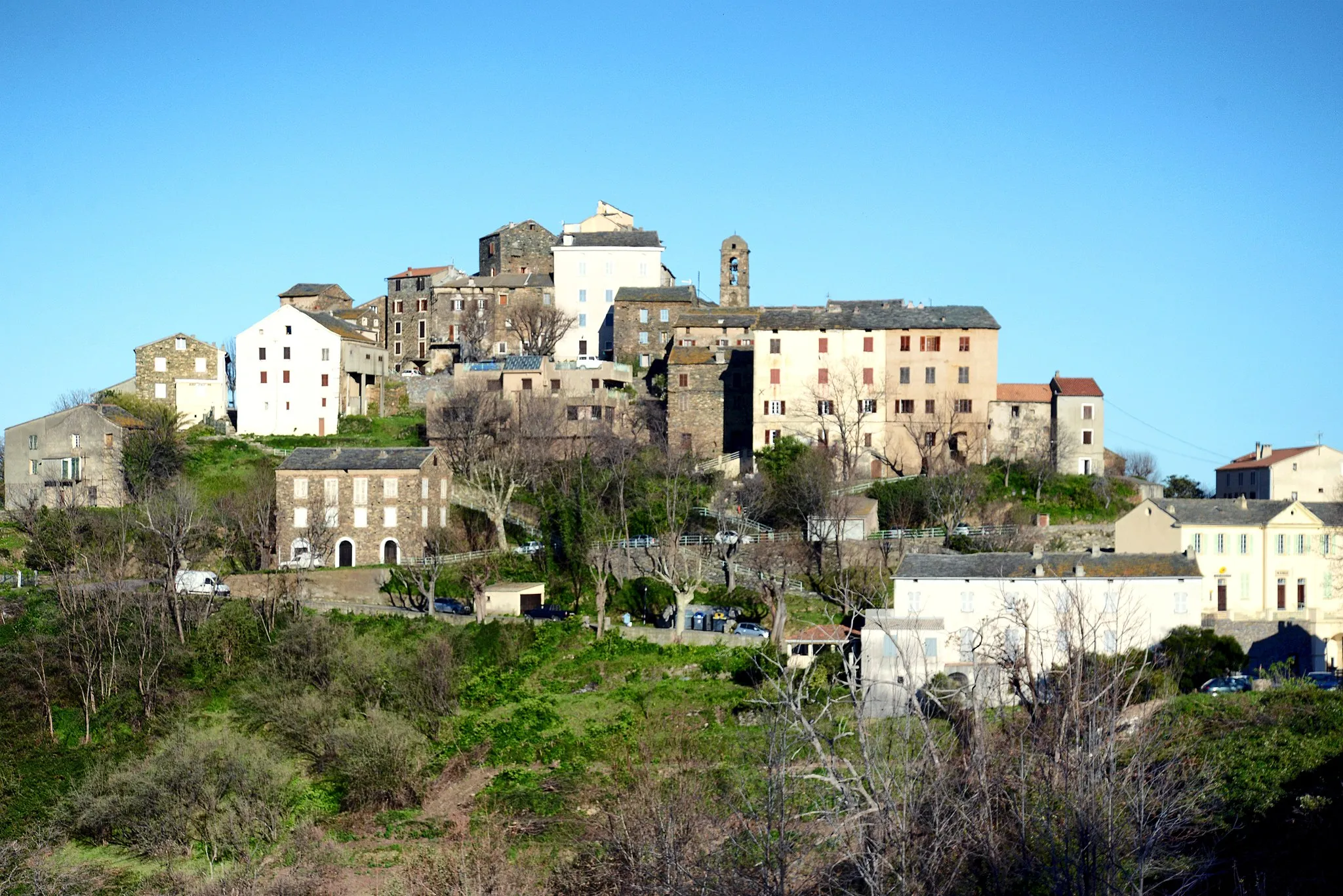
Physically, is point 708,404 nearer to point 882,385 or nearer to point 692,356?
point 692,356

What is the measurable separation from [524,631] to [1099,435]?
2619cm

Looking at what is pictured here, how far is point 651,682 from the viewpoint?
40.9 m

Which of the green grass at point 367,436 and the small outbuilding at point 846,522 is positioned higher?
the green grass at point 367,436

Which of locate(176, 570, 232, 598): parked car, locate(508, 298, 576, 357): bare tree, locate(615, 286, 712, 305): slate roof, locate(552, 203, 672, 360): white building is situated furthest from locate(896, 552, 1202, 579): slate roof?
locate(552, 203, 672, 360): white building

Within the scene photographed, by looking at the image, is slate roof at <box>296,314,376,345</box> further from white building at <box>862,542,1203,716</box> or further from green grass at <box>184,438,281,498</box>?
white building at <box>862,542,1203,716</box>

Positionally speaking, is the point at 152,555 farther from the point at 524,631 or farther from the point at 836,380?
the point at 836,380

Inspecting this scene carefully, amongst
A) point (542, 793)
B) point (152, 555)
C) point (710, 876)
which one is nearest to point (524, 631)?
point (542, 793)

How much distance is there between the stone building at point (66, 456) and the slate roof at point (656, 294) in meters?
24.6

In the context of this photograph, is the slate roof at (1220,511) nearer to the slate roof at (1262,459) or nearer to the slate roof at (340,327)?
the slate roof at (1262,459)

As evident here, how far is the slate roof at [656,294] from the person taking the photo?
237ft

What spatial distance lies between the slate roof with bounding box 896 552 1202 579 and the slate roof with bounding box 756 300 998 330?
60.0ft

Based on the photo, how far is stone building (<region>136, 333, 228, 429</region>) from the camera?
223 feet

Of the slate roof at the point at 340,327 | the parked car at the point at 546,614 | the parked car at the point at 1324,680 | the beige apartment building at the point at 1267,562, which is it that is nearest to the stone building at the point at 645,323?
the slate roof at the point at 340,327

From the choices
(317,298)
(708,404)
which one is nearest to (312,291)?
(317,298)
